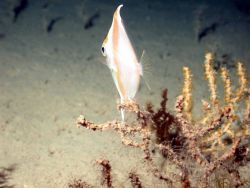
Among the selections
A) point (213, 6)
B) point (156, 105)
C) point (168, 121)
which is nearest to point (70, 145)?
point (168, 121)

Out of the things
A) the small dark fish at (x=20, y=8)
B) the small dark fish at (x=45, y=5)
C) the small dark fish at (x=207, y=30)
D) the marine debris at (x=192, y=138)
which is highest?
the small dark fish at (x=45, y=5)

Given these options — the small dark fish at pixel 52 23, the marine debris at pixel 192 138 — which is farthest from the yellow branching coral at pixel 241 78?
the small dark fish at pixel 52 23

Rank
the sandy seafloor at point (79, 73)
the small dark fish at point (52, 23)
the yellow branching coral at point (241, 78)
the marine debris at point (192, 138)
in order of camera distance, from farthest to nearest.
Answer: the small dark fish at point (52, 23), the sandy seafloor at point (79, 73), the yellow branching coral at point (241, 78), the marine debris at point (192, 138)

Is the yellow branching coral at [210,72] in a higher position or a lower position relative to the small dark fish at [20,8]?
lower

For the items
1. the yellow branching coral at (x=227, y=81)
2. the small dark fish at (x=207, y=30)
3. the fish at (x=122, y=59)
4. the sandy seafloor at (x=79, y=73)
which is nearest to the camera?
the fish at (x=122, y=59)

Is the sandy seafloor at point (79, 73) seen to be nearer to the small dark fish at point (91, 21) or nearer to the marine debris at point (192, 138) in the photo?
the small dark fish at point (91, 21)

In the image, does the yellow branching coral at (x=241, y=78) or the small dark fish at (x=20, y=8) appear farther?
the small dark fish at (x=20, y=8)
